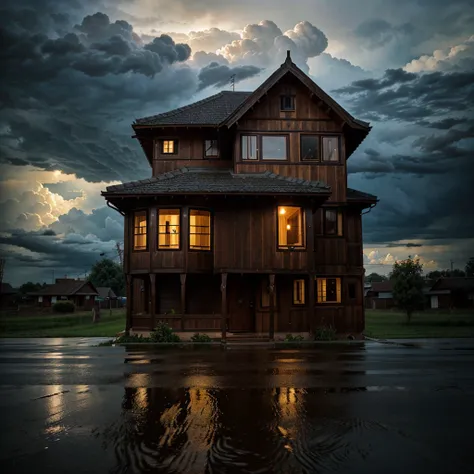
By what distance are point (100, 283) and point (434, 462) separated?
131927 mm

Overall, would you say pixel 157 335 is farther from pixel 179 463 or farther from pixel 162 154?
pixel 179 463

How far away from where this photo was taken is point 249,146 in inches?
1097

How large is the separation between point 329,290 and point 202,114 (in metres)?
12.3

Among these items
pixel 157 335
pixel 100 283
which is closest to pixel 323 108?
pixel 157 335

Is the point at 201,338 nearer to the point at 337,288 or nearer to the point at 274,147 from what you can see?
the point at 337,288

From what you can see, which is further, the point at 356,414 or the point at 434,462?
the point at 356,414

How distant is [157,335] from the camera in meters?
24.1

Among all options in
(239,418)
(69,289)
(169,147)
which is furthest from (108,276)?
(239,418)

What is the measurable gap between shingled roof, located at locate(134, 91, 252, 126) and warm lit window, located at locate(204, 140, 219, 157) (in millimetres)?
1167

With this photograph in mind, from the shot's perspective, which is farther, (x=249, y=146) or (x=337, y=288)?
(x=337, y=288)

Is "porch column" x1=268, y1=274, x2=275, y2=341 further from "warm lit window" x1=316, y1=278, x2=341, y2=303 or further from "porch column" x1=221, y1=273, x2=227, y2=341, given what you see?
"warm lit window" x1=316, y1=278, x2=341, y2=303

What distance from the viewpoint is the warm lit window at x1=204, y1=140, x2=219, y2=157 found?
1179 inches

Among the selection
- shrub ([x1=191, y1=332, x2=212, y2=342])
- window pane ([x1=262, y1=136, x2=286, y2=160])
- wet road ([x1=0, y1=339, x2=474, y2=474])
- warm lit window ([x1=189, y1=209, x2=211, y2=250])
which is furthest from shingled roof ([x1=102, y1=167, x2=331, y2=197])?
wet road ([x1=0, y1=339, x2=474, y2=474])

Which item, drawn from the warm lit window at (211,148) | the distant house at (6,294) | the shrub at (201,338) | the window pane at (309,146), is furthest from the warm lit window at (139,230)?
the distant house at (6,294)
